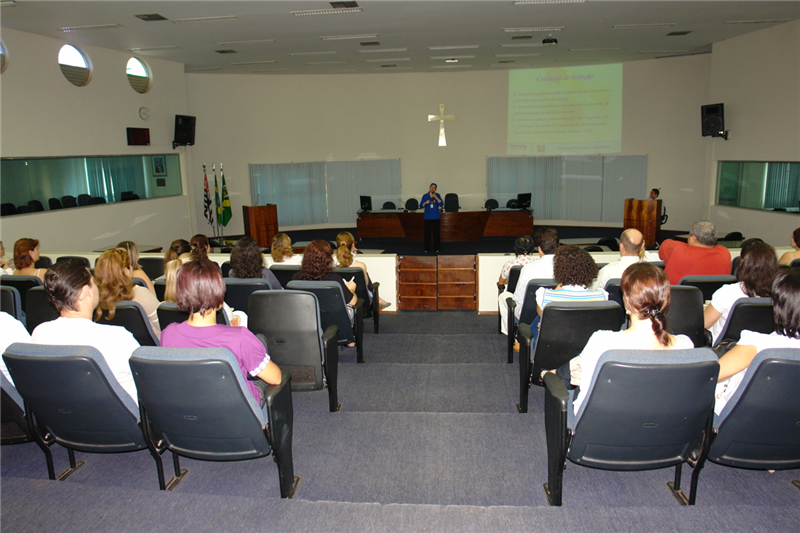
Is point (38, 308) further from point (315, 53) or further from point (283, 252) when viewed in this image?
point (315, 53)

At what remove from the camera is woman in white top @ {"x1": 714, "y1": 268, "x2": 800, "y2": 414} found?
2090 mm

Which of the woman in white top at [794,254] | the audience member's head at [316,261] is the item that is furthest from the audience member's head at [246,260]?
the woman in white top at [794,254]

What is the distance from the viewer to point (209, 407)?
81.0 inches

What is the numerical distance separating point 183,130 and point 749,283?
442 inches

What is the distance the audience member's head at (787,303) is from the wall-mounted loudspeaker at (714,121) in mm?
10177

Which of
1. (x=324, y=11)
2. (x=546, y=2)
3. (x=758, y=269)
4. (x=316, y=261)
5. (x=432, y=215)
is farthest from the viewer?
(x=432, y=215)

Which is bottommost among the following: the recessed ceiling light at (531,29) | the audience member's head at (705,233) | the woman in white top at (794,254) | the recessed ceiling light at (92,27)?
the woman in white top at (794,254)

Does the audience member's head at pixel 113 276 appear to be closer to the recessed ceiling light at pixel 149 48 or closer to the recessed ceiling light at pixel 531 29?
the recessed ceiling light at pixel 531 29

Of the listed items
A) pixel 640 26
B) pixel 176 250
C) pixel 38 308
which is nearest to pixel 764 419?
pixel 38 308

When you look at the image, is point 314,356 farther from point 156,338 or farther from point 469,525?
point 469,525

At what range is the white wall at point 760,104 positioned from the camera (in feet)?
29.7

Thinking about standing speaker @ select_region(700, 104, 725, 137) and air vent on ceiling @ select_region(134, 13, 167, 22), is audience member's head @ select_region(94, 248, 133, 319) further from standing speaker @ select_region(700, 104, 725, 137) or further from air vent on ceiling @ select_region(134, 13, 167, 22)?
standing speaker @ select_region(700, 104, 725, 137)

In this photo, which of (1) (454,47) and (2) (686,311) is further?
(1) (454,47)

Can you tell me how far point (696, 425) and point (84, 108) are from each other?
1062cm
